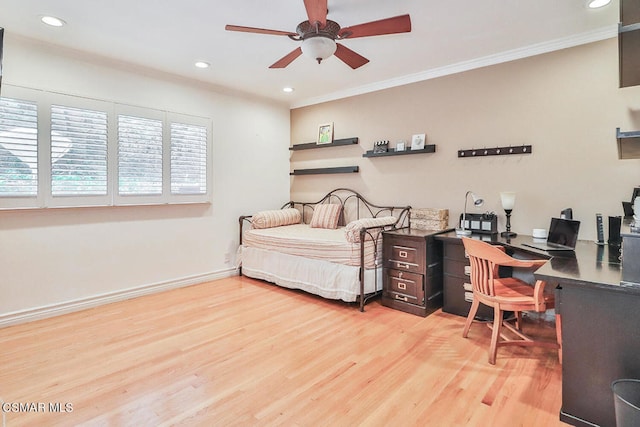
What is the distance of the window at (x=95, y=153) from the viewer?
9.57 ft

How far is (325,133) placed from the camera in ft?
15.8

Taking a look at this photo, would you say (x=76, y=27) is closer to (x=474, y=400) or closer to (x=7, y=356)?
(x=7, y=356)

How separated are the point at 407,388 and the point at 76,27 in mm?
3718

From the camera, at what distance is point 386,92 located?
415 centimetres

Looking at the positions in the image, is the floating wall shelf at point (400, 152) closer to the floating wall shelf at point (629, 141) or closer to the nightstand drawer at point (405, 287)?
the nightstand drawer at point (405, 287)

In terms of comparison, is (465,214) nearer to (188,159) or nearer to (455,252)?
(455,252)

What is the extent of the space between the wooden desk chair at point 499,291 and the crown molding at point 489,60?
200 cm

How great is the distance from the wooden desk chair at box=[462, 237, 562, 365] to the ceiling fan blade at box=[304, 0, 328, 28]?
182 centimetres

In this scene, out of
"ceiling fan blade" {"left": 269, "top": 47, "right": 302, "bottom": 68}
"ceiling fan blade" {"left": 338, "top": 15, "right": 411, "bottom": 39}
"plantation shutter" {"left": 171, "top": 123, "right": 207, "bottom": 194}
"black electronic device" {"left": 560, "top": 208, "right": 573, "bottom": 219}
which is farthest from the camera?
"plantation shutter" {"left": 171, "top": 123, "right": 207, "bottom": 194}

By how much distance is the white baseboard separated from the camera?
2.99 meters

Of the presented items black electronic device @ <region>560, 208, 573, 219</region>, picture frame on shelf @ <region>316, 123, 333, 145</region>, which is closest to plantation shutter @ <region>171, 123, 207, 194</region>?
picture frame on shelf @ <region>316, 123, 333, 145</region>

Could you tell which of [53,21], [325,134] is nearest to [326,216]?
[325,134]

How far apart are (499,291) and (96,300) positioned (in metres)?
3.76

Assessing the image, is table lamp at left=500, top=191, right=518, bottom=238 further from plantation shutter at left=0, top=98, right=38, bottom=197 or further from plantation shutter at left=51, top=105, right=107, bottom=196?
plantation shutter at left=0, top=98, right=38, bottom=197
